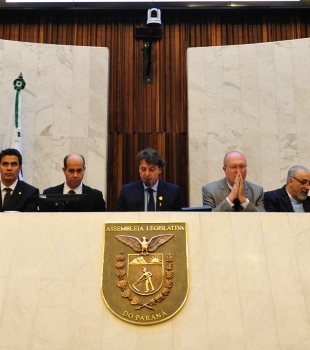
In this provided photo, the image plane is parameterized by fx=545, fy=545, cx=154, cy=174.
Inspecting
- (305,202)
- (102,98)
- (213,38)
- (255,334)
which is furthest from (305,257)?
(213,38)

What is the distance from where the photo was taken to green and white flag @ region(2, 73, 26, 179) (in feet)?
20.6

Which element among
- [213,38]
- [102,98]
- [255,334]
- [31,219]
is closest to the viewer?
[255,334]

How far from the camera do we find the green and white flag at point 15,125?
247 inches

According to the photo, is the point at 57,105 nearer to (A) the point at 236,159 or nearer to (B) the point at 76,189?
(B) the point at 76,189

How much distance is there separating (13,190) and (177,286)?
1.70m

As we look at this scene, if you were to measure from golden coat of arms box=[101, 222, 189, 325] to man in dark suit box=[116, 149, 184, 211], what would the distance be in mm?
859

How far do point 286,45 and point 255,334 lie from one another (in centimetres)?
464

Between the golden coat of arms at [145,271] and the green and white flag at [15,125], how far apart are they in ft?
10.4

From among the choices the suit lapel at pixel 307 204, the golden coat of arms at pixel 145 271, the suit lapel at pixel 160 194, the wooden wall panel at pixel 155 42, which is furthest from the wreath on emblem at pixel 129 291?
the wooden wall panel at pixel 155 42

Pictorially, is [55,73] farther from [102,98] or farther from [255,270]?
[255,270]

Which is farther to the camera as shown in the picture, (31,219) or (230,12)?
(230,12)

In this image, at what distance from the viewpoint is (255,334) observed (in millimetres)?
2986

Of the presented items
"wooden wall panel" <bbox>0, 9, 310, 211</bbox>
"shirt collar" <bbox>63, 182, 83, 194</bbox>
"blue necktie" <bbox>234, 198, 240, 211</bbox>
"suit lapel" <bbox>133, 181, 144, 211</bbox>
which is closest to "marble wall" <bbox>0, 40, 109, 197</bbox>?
"wooden wall panel" <bbox>0, 9, 310, 211</bbox>

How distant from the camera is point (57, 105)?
21.8 ft
